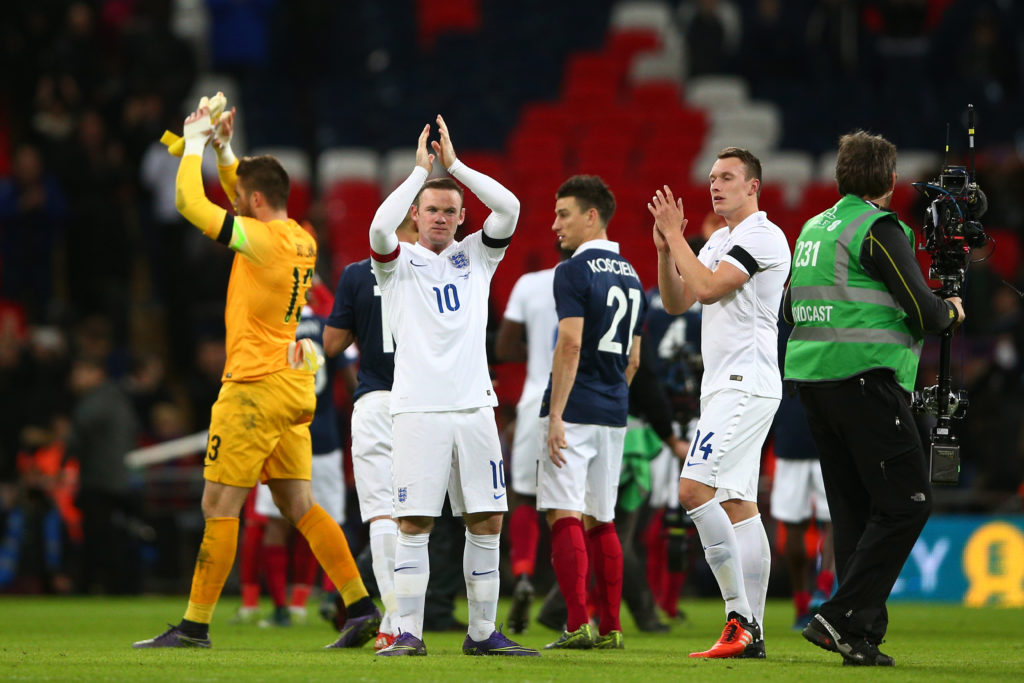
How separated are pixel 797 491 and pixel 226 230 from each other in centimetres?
506

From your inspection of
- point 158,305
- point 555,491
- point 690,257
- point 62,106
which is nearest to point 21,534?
point 158,305

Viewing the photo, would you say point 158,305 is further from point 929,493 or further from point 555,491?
point 929,493

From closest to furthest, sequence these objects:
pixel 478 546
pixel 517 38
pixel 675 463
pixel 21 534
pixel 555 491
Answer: pixel 478 546
pixel 555 491
pixel 675 463
pixel 21 534
pixel 517 38

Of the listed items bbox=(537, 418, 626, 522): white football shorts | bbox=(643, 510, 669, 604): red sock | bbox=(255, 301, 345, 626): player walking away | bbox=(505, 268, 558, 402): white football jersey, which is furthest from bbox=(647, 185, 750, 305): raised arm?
bbox=(643, 510, 669, 604): red sock

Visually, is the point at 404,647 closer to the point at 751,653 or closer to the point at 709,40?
the point at 751,653

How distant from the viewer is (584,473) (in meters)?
7.92

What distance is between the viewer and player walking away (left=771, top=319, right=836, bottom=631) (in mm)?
10688

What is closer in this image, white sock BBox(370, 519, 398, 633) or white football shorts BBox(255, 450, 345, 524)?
white sock BBox(370, 519, 398, 633)

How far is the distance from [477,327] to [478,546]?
1088 mm

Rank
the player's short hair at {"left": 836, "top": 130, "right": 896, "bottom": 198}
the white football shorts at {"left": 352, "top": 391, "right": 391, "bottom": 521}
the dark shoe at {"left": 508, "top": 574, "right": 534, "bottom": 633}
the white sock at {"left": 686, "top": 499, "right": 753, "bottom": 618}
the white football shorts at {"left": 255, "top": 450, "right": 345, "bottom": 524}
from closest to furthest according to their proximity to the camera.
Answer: the player's short hair at {"left": 836, "top": 130, "right": 896, "bottom": 198}
the white sock at {"left": 686, "top": 499, "right": 753, "bottom": 618}
the white football shorts at {"left": 352, "top": 391, "right": 391, "bottom": 521}
the dark shoe at {"left": 508, "top": 574, "right": 534, "bottom": 633}
the white football shorts at {"left": 255, "top": 450, "right": 345, "bottom": 524}

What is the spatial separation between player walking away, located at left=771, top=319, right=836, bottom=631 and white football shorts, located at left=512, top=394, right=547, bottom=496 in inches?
72.9

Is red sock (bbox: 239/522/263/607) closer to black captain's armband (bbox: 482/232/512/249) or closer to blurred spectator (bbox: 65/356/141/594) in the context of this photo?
blurred spectator (bbox: 65/356/141/594)

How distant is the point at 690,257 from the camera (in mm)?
7344

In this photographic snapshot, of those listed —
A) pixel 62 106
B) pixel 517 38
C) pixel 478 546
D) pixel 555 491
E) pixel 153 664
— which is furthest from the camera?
pixel 517 38
